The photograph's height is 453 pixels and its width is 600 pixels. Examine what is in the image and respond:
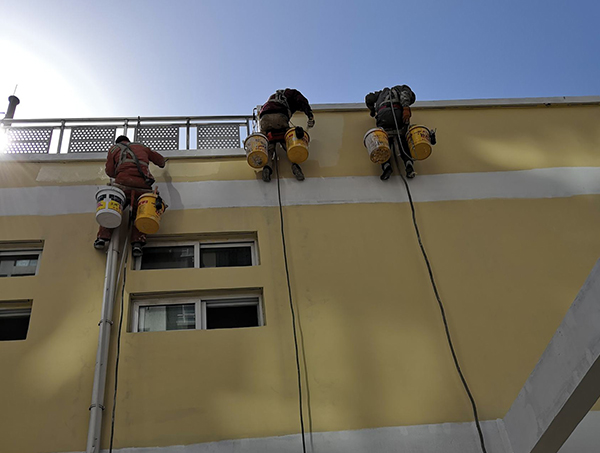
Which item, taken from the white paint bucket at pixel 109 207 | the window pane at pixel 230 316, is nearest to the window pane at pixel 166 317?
the window pane at pixel 230 316

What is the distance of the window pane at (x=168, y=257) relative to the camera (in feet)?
22.3

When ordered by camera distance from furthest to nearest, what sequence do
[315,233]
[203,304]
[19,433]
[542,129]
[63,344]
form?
[542,129], [315,233], [203,304], [63,344], [19,433]

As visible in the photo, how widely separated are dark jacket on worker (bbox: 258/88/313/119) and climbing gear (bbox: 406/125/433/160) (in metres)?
Answer: 1.38

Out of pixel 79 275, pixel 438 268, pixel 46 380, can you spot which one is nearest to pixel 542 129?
pixel 438 268

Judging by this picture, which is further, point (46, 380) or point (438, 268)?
point (438, 268)

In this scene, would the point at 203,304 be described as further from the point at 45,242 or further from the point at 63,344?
the point at 45,242

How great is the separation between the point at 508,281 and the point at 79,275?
4763 mm

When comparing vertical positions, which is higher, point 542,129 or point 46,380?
point 542,129

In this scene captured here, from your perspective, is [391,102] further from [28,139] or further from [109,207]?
[28,139]

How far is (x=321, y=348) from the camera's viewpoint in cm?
596

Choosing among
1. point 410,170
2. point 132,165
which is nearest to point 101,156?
point 132,165

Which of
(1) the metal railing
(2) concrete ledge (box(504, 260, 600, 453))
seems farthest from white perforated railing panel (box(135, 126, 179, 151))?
(2) concrete ledge (box(504, 260, 600, 453))

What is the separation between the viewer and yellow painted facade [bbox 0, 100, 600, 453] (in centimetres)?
553

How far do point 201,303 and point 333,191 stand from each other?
220cm
